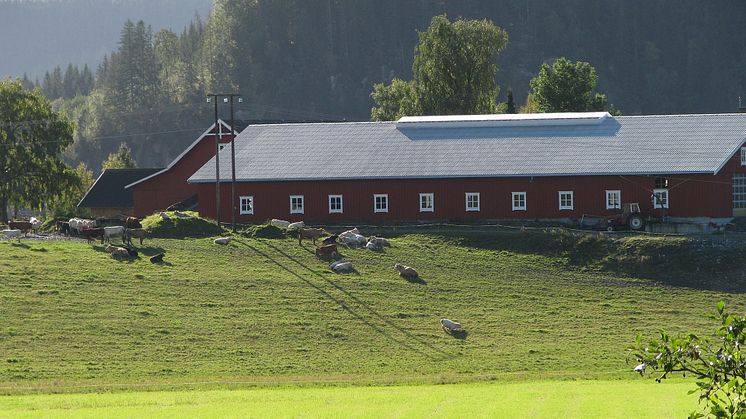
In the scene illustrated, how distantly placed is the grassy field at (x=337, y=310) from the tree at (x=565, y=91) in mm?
41819

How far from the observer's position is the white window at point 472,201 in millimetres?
76562

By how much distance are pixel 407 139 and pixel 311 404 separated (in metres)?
47.8

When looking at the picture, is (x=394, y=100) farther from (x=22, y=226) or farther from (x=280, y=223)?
(x=22, y=226)

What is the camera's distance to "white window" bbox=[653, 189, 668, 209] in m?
73.9

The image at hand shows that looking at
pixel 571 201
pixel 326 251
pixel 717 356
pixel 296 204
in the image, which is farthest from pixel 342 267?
pixel 717 356

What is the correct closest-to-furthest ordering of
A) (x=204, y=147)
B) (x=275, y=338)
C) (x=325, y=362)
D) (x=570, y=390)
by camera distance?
(x=570, y=390), (x=325, y=362), (x=275, y=338), (x=204, y=147)

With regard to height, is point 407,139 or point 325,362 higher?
point 407,139

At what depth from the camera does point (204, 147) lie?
9375cm

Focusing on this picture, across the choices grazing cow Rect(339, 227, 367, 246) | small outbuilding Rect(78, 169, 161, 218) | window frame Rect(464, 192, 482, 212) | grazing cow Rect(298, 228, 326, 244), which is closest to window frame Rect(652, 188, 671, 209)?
window frame Rect(464, 192, 482, 212)

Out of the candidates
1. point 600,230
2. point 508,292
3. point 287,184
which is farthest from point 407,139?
point 508,292

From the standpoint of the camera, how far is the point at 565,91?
365 feet

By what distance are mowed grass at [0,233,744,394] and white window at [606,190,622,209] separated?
7.77 meters

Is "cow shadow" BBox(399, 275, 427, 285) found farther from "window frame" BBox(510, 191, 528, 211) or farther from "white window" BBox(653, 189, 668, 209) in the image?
"white window" BBox(653, 189, 668, 209)

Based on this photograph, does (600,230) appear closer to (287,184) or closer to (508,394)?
(287,184)
